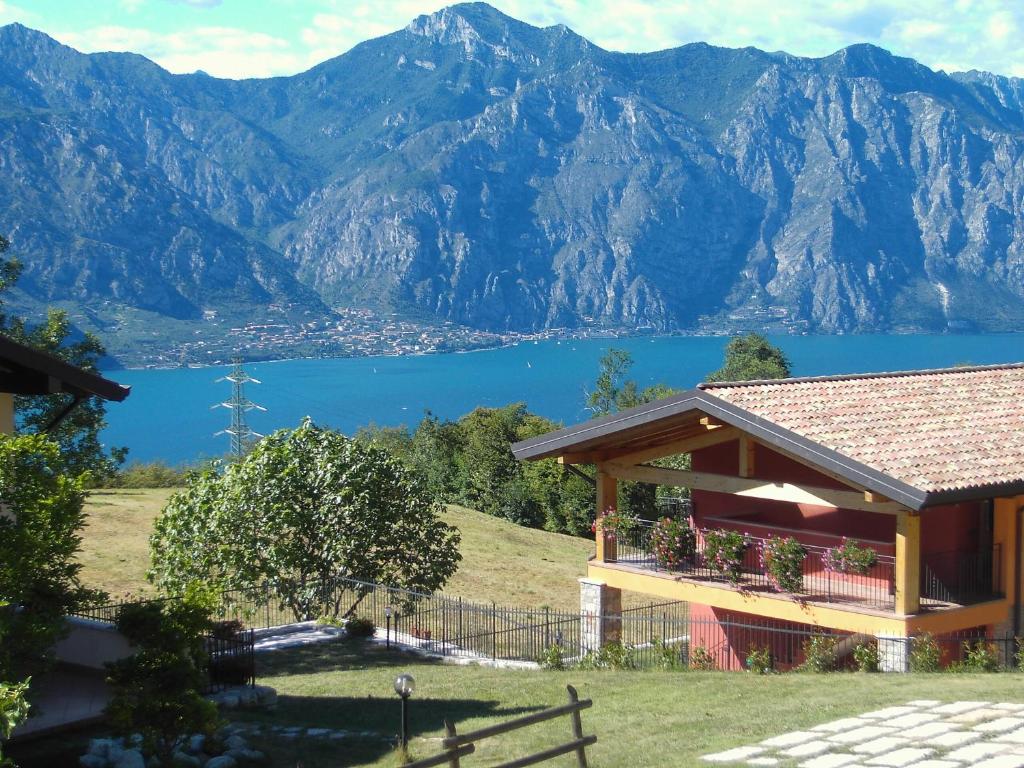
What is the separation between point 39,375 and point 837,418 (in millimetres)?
10972

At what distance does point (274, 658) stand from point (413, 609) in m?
3.61

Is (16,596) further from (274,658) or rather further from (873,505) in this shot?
(873,505)

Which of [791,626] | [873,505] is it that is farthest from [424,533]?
[873,505]

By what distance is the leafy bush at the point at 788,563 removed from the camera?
1770 cm

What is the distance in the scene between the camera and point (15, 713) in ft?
26.4

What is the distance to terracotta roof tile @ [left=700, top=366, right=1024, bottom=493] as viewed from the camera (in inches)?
644

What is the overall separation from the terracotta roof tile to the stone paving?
14.8 ft

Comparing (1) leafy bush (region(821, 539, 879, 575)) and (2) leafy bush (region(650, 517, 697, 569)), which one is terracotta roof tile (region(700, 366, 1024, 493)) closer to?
Result: (1) leafy bush (region(821, 539, 879, 575))

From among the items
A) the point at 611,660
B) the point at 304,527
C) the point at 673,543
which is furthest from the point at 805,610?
the point at 304,527

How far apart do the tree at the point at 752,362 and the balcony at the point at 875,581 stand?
221 ft

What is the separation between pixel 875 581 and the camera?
59.6 ft

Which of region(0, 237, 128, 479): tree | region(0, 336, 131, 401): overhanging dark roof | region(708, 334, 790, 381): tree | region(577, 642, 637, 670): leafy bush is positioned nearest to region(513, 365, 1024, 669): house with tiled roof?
region(577, 642, 637, 670): leafy bush

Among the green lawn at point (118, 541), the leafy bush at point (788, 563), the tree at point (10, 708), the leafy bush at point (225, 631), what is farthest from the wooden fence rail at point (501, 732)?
the green lawn at point (118, 541)

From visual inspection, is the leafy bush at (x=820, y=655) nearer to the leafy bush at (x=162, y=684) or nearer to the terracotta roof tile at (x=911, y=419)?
the terracotta roof tile at (x=911, y=419)
